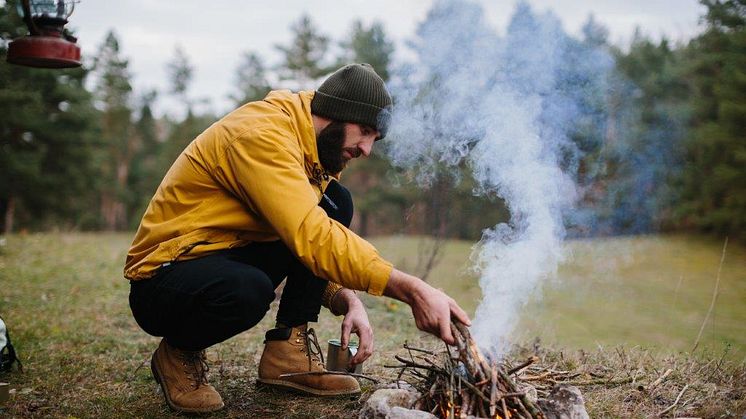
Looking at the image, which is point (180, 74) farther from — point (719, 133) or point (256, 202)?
point (256, 202)

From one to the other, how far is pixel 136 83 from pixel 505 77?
34231 mm

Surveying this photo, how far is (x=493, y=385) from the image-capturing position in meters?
2.24

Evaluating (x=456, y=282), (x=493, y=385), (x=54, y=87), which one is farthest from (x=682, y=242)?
(x=54, y=87)

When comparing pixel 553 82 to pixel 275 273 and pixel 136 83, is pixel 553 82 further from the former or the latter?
pixel 136 83

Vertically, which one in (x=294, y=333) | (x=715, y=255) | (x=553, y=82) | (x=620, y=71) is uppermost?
(x=620, y=71)

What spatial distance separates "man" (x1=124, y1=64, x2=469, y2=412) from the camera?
214cm

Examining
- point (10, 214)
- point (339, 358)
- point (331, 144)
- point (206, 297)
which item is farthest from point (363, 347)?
point (10, 214)

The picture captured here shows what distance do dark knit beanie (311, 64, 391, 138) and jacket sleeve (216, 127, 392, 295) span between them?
343 millimetres

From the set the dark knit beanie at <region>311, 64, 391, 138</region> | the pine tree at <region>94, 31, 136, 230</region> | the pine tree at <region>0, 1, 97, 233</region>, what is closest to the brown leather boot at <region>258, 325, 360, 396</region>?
the dark knit beanie at <region>311, 64, 391, 138</region>

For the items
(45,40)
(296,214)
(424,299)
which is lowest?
(424,299)

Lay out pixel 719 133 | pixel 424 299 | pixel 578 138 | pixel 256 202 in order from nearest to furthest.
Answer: pixel 424 299
pixel 256 202
pixel 578 138
pixel 719 133

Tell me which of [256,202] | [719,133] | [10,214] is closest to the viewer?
[256,202]

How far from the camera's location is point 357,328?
2.62 m

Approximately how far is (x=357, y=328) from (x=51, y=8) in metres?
2.09
